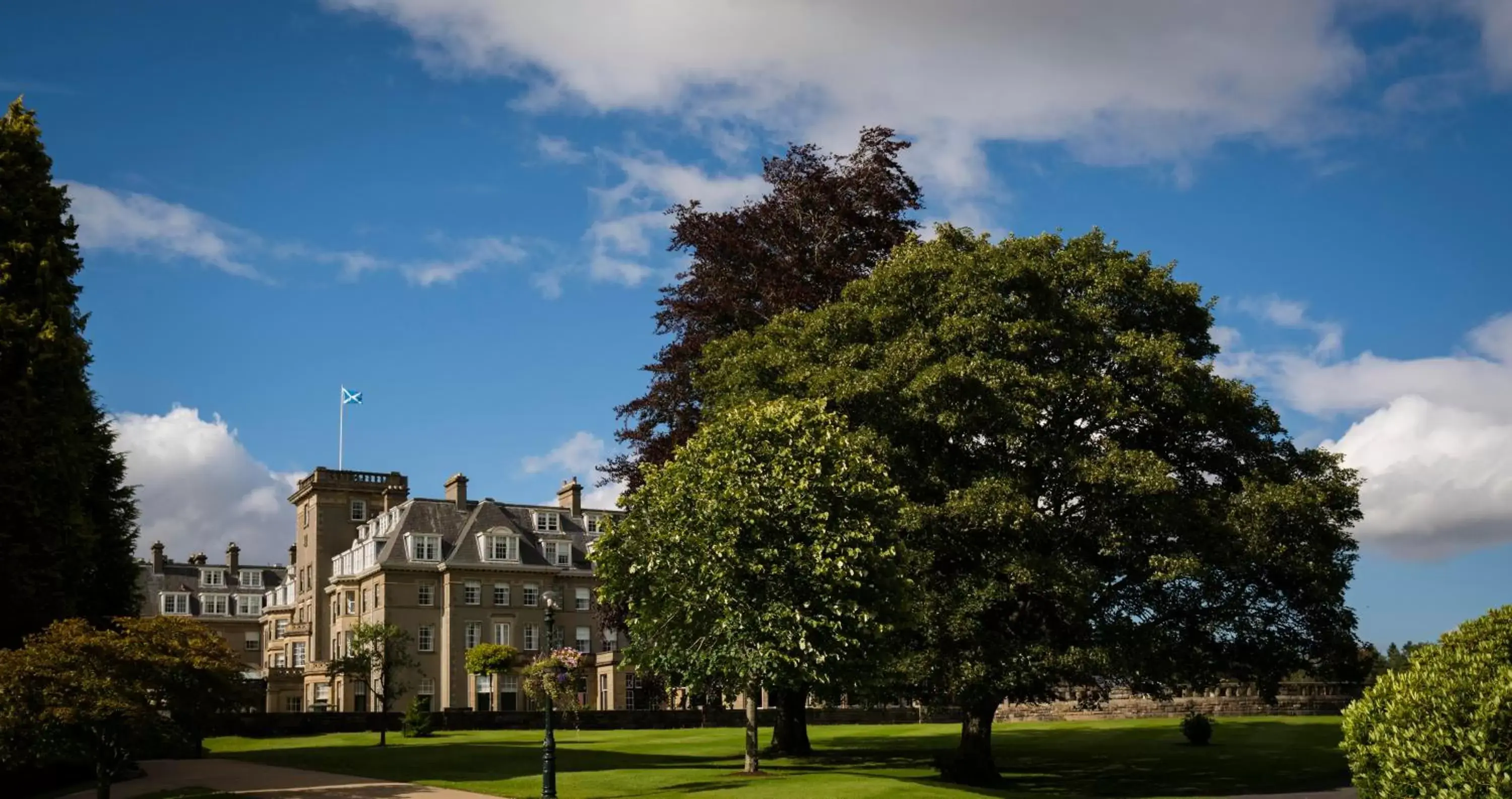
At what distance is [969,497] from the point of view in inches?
1323

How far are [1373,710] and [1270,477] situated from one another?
2053cm

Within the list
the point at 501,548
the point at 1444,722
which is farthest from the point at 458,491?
the point at 1444,722

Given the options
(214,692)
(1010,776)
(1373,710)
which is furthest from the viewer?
(1010,776)

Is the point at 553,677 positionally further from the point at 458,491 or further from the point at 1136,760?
the point at 458,491

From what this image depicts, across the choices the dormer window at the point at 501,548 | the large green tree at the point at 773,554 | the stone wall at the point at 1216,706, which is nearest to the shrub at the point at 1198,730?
the stone wall at the point at 1216,706

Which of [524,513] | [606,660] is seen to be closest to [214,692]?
[606,660]

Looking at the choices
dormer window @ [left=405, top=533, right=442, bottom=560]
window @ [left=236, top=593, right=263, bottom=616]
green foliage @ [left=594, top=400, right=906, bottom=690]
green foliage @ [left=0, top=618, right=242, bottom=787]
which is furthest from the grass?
window @ [left=236, top=593, right=263, bottom=616]

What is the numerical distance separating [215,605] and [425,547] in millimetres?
43727

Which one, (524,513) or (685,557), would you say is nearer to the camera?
(685,557)

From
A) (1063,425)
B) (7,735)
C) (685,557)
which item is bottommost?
(7,735)

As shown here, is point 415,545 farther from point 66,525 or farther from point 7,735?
point 7,735

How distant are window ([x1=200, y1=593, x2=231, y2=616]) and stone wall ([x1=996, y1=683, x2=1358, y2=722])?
79054mm

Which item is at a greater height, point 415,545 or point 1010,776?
point 415,545

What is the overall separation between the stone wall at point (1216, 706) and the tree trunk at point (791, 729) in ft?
80.1
